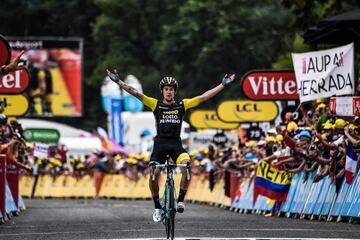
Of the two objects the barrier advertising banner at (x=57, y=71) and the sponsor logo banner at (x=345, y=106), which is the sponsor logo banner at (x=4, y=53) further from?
the barrier advertising banner at (x=57, y=71)

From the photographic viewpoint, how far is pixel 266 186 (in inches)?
1110

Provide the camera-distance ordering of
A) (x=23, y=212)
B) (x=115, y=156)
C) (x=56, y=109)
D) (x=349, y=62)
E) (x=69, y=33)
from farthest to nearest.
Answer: (x=69, y=33) < (x=56, y=109) < (x=115, y=156) < (x=23, y=212) < (x=349, y=62)

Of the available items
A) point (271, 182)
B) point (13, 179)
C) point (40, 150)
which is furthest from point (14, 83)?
point (40, 150)

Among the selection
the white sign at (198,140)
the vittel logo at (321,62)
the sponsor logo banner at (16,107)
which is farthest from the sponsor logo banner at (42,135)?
the vittel logo at (321,62)

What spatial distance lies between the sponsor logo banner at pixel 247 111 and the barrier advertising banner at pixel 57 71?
85.7ft

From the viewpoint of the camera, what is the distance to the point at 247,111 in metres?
35.6

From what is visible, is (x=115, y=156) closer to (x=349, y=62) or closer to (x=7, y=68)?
(x=349, y=62)

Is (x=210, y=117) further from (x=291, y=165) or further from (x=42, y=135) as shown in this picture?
(x=291, y=165)

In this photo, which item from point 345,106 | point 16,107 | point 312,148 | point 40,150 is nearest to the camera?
point 345,106

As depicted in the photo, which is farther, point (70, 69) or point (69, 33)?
point (69, 33)

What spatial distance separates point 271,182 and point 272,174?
166 mm

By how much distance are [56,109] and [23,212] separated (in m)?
32.9

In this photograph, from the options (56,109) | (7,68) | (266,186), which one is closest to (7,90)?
(266,186)

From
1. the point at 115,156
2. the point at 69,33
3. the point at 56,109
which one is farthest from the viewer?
the point at 69,33
